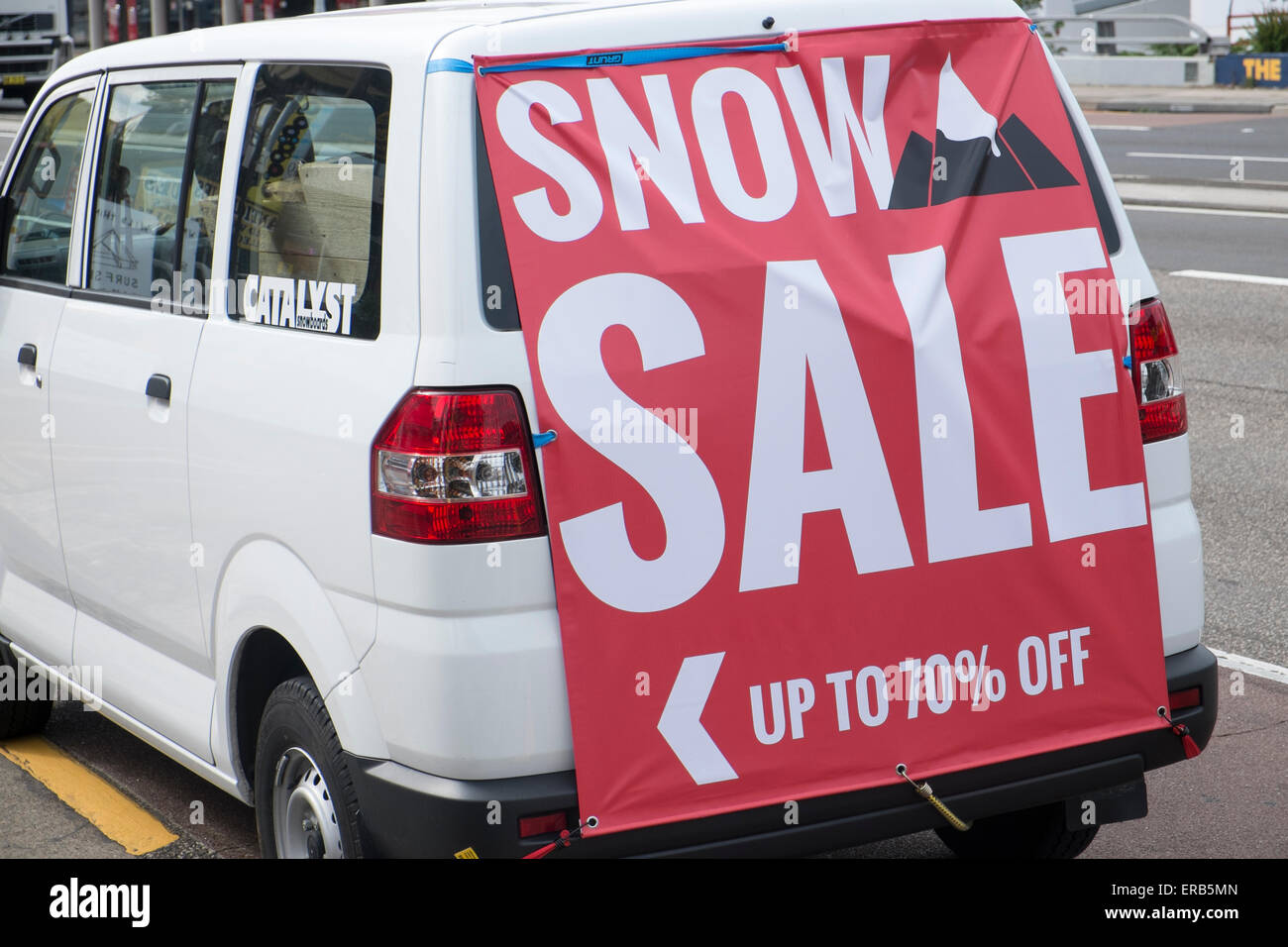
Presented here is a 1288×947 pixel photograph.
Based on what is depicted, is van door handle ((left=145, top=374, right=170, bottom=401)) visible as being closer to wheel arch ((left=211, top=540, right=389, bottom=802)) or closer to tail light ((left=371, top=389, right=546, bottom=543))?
wheel arch ((left=211, top=540, right=389, bottom=802))

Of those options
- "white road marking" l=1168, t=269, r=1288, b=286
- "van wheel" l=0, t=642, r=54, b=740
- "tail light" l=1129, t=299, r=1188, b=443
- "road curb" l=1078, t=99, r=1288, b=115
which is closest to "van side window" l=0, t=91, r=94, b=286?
"van wheel" l=0, t=642, r=54, b=740

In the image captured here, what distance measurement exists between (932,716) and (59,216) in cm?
293

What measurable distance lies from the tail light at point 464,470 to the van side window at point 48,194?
6.45 feet

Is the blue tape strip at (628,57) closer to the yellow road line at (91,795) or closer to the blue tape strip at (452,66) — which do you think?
the blue tape strip at (452,66)

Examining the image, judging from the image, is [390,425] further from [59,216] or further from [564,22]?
[59,216]

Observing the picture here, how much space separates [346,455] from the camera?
297cm

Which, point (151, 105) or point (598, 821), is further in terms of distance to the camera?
point (151, 105)

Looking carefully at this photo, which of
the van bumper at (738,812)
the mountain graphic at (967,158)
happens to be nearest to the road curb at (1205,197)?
the mountain graphic at (967,158)

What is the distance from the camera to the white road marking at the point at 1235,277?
38.9 feet

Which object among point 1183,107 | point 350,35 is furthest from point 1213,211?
point 350,35

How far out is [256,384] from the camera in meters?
3.29

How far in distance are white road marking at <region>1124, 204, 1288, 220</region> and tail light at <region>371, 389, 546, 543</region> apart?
14272 mm

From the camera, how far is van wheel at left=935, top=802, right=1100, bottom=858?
378cm
